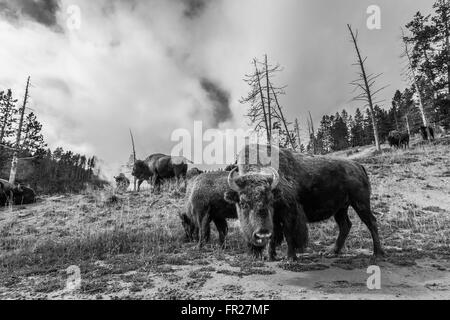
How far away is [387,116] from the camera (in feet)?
247

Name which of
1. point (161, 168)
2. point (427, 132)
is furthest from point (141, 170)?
point (427, 132)

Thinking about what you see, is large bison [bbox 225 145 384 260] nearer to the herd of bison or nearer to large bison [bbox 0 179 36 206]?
the herd of bison

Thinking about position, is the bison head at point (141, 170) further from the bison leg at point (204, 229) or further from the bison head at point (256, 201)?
the bison head at point (256, 201)

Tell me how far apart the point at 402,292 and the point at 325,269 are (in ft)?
5.56

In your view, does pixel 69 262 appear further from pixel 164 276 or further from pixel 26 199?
pixel 26 199

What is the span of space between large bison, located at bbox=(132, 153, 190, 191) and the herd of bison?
11.1 m

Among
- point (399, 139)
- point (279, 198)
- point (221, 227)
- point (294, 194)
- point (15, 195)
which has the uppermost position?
point (399, 139)

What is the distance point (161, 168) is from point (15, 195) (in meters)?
9.52

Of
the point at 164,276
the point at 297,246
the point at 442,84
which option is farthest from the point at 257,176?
the point at 442,84

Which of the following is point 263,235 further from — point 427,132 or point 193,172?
point 427,132

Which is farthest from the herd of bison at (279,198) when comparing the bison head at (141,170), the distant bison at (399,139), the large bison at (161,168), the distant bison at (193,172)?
the distant bison at (399,139)

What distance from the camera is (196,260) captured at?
7566mm

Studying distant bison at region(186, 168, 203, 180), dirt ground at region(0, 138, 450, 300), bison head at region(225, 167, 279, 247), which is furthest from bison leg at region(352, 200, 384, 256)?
distant bison at region(186, 168, 203, 180)

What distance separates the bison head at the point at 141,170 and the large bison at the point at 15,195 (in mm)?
6807
